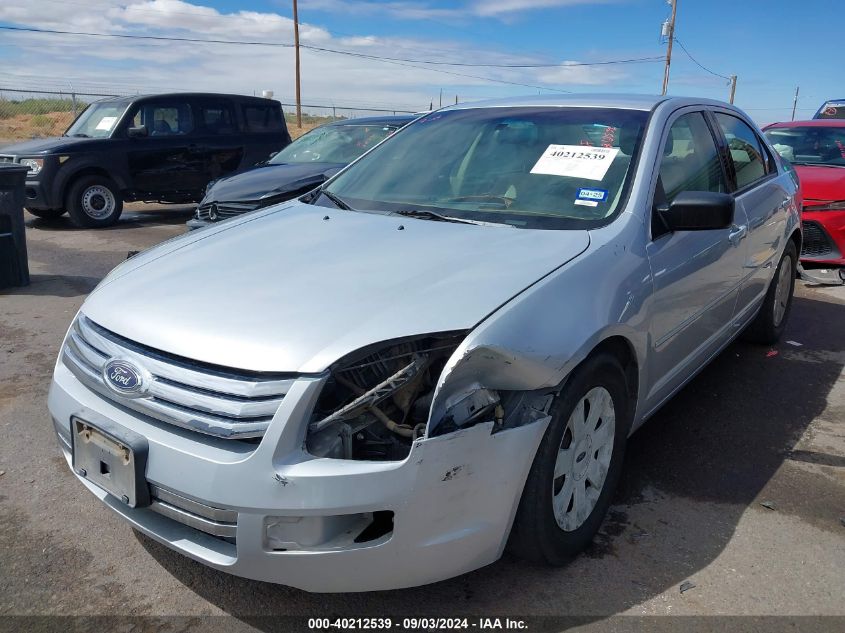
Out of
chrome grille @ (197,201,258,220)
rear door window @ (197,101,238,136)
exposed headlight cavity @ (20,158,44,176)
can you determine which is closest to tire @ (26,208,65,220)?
exposed headlight cavity @ (20,158,44,176)

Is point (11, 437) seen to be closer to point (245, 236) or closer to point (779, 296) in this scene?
point (245, 236)

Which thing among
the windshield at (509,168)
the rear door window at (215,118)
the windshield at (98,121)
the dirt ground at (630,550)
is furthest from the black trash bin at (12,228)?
the rear door window at (215,118)

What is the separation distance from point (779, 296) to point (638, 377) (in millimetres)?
2806

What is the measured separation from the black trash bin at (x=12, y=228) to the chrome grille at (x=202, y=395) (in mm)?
5031

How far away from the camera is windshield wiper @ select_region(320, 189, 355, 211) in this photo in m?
3.40

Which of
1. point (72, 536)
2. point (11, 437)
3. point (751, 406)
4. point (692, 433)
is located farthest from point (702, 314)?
point (11, 437)

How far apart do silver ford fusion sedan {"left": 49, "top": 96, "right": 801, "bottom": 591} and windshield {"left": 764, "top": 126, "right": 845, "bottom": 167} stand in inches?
246

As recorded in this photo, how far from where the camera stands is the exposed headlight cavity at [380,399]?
81.4 inches

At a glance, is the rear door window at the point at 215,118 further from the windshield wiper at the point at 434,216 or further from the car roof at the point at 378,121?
the windshield wiper at the point at 434,216

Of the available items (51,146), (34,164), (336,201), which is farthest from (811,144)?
(34,164)

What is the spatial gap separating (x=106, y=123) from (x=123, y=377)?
9302 millimetres

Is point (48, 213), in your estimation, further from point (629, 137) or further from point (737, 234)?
point (737, 234)

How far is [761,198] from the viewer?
14.2 ft

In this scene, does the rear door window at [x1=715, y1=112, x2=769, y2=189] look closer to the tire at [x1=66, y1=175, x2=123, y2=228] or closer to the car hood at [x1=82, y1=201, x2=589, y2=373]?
the car hood at [x1=82, y1=201, x2=589, y2=373]
